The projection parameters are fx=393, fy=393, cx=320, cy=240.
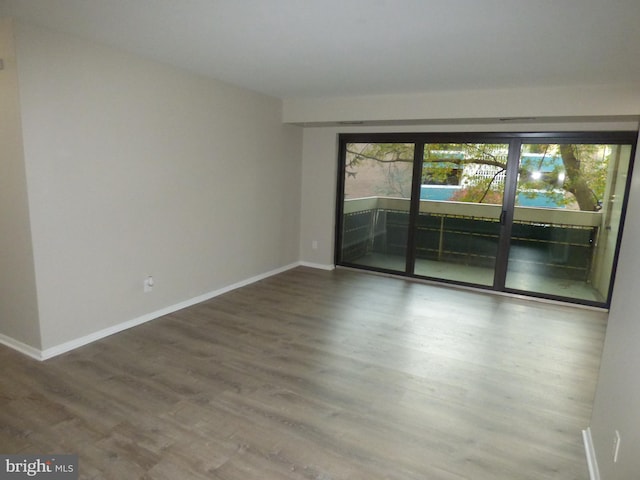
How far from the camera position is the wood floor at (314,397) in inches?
80.6

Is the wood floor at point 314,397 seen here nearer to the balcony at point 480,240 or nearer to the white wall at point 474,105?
the balcony at point 480,240

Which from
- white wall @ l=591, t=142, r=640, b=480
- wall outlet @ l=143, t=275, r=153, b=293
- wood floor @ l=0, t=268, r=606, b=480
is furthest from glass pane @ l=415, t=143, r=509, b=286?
wall outlet @ l=143, t=275, r=153, b=293

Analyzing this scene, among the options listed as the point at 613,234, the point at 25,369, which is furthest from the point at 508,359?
the point at 25,369

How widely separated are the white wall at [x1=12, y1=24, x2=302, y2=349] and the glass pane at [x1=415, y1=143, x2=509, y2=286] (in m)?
2.34

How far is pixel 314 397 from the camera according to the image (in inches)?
103

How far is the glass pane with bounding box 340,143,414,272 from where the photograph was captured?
5.60m

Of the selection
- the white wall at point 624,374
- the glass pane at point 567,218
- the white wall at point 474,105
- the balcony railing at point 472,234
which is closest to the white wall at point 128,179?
the white wall at point 474,105

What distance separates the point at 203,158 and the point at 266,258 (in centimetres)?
177

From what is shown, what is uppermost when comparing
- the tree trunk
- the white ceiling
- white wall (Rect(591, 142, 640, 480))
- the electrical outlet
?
the white ceiling

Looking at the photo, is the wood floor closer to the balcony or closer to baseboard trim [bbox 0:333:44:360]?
baseboard trim [bbox 0:333:44:360]

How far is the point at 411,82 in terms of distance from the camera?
3986 mm

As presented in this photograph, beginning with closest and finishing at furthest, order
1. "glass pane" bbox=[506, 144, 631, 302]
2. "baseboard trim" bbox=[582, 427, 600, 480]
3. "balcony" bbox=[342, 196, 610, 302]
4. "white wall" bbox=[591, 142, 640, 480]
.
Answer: "white wall" bbox=[591, 142, 640, 480], "baseboard trim" bbox=[582, 427, 600, 480], "glass pane" bbox=[506, 144, 631, 302], "balcony" bbox=[342, 196, 610, 302]

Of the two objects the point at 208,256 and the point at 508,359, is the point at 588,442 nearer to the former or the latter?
the point at 508,359

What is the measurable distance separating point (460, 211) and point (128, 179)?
404 centimetres
